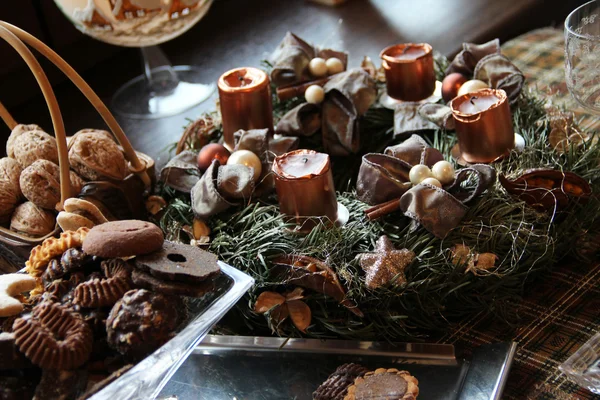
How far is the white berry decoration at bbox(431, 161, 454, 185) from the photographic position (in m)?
0.82

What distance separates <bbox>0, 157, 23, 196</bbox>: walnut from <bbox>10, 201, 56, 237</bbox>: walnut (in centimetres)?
3

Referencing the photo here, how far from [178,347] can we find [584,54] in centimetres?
54

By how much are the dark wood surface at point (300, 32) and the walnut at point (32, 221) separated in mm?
405

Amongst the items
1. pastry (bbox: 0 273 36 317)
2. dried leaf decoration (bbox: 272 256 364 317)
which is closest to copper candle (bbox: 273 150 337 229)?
dried leaf decoration (bbox: 272 256 364 317)

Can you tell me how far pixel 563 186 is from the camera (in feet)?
2.75

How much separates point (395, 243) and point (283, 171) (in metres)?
0.15

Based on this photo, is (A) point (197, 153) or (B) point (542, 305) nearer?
(B) point (542, 305)

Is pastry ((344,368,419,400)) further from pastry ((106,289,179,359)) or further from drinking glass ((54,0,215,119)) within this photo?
drinking glass ((54,0,215,119))

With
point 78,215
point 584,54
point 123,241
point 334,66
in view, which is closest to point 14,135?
point 78,215

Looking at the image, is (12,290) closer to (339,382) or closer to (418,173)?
(339,382)

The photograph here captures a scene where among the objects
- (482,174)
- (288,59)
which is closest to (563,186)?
(482,174)

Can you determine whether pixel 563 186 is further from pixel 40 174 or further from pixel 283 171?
pixel 40 174

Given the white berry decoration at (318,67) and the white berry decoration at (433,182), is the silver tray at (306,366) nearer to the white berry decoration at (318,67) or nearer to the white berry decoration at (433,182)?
the white berry decoration at (433,182)

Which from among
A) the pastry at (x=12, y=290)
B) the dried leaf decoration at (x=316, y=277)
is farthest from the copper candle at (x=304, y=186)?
the pastry at (x=12, y=290)
